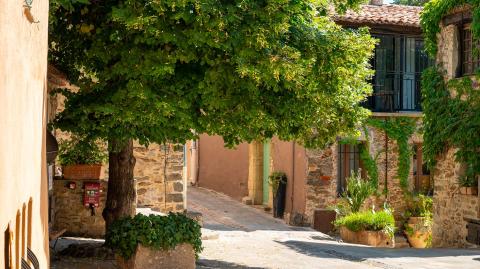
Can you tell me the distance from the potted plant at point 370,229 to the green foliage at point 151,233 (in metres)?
7.69

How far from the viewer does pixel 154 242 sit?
12031mm

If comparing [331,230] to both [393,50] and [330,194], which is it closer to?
[330,194]

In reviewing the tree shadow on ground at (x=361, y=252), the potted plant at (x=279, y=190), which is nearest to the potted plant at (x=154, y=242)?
the tree shadow on ground at (x=361, y=252)

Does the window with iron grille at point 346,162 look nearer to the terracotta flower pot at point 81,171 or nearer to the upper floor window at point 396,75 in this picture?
the upper floor window at point 396,75

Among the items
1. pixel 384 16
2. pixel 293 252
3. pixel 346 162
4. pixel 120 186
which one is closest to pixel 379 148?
pixel 346 162

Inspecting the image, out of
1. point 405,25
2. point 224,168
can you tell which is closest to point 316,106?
point 405,25

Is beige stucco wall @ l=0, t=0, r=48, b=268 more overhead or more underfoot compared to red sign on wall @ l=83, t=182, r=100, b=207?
more overhead

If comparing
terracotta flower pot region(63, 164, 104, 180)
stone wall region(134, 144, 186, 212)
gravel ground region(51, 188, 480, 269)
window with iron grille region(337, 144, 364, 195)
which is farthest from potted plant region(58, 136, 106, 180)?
window with iron grille region(337, 144, 364, 195)

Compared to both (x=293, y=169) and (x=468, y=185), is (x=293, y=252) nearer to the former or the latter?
(x=468, y=185)

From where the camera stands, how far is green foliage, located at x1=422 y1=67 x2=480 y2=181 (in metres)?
18.9

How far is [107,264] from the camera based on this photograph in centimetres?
1318

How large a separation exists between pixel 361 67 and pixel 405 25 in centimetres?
1227

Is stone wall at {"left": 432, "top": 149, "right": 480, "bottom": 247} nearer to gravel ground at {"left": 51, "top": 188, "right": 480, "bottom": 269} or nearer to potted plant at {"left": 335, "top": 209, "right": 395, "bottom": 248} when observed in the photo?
potted plant at {"left": 335, "top": 209, "right": 395, "bottom": 248}

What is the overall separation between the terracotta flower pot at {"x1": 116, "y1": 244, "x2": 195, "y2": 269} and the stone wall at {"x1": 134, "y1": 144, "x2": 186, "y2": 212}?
6.78m
